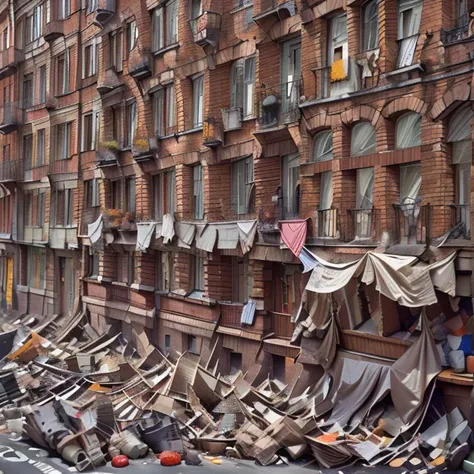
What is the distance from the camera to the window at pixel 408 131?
1778 centimetres

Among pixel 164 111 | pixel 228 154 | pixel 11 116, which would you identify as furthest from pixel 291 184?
pixel 11 116

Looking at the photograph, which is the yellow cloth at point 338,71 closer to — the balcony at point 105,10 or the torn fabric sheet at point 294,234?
the torn fabric sheet at point 294,234

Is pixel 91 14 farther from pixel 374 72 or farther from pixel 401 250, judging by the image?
pixel 401 250

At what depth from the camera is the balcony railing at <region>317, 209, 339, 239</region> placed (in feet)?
64.7

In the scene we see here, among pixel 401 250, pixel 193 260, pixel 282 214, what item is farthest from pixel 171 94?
pixel 401 250

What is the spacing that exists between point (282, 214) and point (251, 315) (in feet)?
11.2

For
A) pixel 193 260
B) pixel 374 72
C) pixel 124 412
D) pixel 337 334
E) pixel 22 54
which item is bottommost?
pixel 124 412

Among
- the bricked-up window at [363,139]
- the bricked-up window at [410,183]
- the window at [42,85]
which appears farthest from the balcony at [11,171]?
the bricked-up window at [410,183]

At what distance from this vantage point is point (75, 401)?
848 inches

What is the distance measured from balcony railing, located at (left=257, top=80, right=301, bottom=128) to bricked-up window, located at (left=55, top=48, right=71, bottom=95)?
17.2 m

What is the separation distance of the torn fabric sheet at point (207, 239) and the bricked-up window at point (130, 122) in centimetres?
795

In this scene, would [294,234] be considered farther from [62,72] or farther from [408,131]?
[62,72]

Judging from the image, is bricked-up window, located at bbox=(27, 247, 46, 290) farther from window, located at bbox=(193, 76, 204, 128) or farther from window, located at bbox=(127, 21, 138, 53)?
window, located at bbox=(193, 76, 204, 128)

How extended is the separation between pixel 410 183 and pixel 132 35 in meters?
16.9
